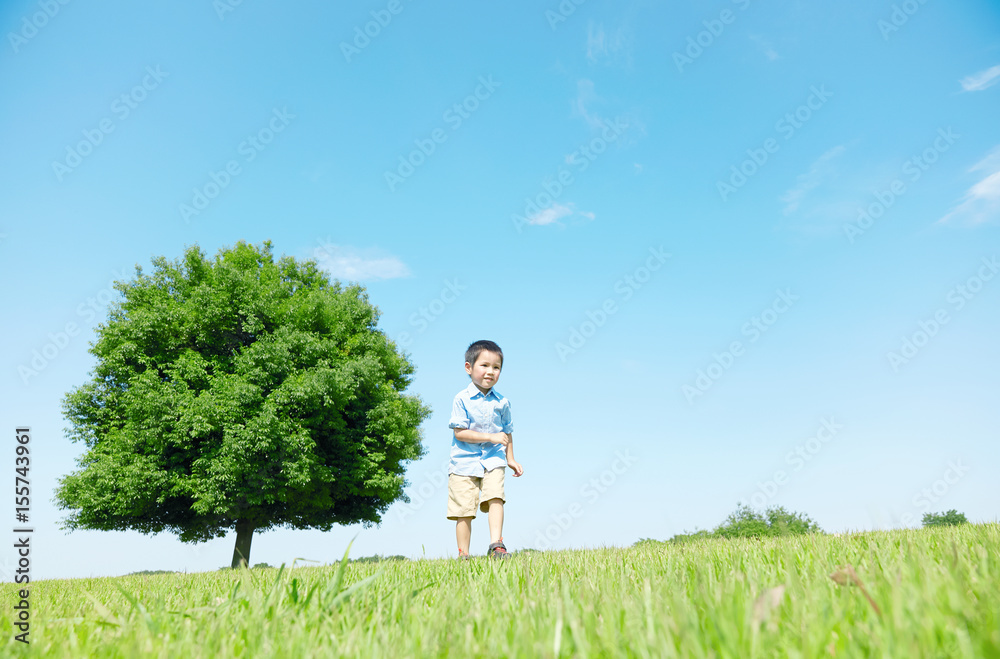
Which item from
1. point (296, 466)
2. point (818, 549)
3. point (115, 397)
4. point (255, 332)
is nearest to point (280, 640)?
point (818, 549)

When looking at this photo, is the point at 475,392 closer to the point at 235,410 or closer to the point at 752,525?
the point at 752,525

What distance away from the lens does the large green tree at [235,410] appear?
16438 mm

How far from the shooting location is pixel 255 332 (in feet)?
62.7

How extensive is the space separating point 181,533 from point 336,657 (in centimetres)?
2079

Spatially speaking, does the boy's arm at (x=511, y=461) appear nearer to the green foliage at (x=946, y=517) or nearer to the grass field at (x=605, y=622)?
the grass field at (x=605, y=622)

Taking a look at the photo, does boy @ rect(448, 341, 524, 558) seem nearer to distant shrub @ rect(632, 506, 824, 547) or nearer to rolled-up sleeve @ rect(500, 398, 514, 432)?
rolled-up sleeve @ rect(500, 398, 514, 432)

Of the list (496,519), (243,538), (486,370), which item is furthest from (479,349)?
(243,538)

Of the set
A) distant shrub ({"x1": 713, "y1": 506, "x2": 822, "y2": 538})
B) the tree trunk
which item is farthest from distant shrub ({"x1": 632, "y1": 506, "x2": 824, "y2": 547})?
the tree trunk

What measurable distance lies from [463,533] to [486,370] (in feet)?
6.68

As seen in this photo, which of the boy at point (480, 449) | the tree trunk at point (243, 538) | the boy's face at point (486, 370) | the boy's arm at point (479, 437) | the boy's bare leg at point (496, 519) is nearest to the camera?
the boy's arm at point (479, 437)

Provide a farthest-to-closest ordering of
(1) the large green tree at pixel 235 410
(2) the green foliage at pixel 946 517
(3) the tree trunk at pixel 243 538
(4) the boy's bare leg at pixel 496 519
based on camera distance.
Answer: (3) the tree trunk at pixel 243 538, (1) the large green tree at pixel 235 410, (2) the green foliage at pixel 946 517, (4) the boy's bare leg at pixel 496 519

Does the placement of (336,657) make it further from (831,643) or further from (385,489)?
(385,489)

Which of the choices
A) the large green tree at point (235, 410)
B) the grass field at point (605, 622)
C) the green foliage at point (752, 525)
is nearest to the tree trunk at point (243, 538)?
the large green tree at point (235, 410)

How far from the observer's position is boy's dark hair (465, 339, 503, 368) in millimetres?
7844
